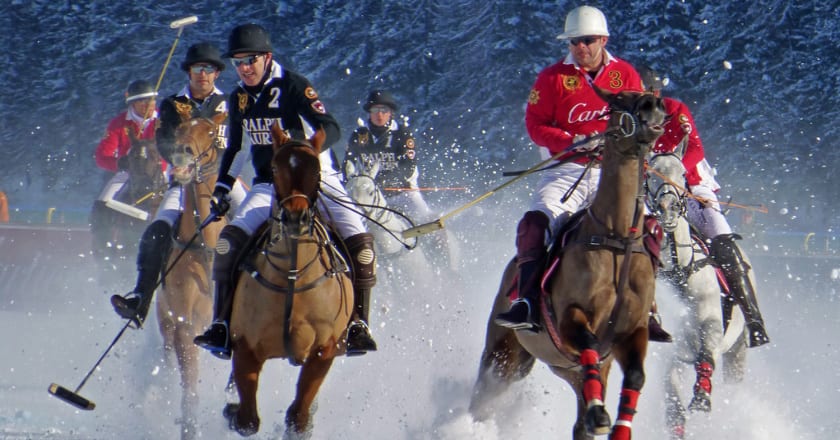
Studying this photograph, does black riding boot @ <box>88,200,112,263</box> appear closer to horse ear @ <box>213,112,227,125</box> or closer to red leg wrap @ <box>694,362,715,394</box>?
horse ear @ <box>213,112,227,125</box>

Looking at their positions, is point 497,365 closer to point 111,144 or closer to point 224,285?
point 224,285

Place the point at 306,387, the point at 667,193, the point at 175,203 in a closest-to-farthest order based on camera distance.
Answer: the point at 306,387 → the point at 667,193 → the point at 175,203

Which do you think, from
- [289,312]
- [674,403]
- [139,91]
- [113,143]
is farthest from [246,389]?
[113,143]

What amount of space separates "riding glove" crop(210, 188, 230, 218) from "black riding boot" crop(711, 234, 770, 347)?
402 cm

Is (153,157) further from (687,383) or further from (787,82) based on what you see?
(787,82)

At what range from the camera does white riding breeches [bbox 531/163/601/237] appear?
7543 millimetres

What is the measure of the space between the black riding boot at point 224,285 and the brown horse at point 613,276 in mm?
2023

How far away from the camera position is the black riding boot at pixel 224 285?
708cm

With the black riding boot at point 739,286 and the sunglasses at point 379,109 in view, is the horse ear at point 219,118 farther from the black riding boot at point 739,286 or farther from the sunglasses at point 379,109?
the sunglasses at point 379,109

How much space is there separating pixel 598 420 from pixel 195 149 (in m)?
4.43

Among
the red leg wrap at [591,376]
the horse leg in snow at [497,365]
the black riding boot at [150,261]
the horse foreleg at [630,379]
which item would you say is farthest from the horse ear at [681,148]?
the black riding boot at [150,261]

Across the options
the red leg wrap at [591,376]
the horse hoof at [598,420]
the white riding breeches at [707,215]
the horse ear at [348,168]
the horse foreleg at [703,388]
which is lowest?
the horse ear at [348,168]

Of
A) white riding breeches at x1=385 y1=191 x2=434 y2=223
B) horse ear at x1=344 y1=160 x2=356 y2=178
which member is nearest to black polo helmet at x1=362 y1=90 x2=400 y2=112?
white riding breeches at x1=385 y1=191 x2=434 y2=223

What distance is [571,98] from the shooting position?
7715mm
